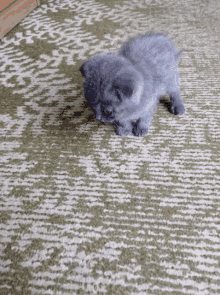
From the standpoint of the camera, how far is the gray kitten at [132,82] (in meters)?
0.62

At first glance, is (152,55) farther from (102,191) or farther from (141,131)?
(102,191)

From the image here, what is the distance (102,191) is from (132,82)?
350 millimetres

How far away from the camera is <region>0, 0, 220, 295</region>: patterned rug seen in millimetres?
518

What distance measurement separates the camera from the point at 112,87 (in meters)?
0.61

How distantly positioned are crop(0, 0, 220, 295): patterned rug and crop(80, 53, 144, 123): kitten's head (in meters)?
0.18

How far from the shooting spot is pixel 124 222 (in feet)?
1.98

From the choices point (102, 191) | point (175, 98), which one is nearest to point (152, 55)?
point (175, 98)

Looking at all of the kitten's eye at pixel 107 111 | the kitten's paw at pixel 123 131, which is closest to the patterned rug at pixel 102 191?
the kitten's paw at pixel 123 131

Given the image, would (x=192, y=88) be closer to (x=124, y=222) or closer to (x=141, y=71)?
(x=141, y=71)

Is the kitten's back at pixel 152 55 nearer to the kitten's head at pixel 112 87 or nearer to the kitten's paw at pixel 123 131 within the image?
the kitten's head at pixel 112 87

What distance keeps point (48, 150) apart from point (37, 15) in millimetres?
1514

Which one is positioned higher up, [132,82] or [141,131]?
[132,82]

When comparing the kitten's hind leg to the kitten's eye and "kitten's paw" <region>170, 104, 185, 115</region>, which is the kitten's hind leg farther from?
the kitten's eye

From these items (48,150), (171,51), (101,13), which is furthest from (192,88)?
(101,13)
